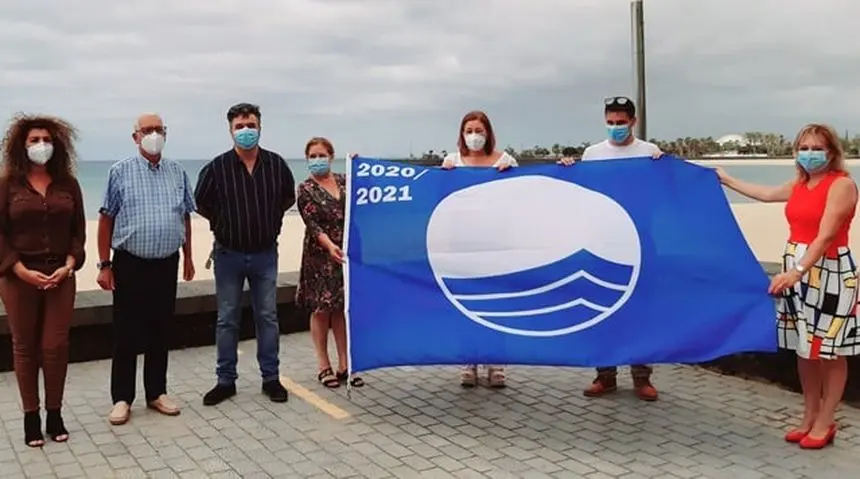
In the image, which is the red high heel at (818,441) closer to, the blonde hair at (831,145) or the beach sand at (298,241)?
the blonde hair at (831,145)

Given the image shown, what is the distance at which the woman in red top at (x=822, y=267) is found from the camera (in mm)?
4234

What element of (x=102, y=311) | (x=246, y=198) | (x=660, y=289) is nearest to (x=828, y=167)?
(x=660, y=289)

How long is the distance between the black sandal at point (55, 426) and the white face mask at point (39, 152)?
1417 millimetres

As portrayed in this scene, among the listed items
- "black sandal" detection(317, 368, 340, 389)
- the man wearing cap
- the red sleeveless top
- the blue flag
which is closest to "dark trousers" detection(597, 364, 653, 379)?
the man wearing cap

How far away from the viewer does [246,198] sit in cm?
524

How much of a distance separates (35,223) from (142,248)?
1.99ft

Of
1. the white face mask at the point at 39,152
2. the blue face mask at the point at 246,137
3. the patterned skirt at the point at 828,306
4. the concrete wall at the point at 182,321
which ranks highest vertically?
the blue face mask at the point at 246,137

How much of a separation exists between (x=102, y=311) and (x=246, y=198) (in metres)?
2.13

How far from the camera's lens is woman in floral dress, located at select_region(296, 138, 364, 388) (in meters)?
5.62

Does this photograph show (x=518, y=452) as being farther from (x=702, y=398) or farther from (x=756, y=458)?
(x=702, y=398)

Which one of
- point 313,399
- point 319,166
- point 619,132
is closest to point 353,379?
point 313,399

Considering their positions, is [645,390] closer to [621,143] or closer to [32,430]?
[621,143]

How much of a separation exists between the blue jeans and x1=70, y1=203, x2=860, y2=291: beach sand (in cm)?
571

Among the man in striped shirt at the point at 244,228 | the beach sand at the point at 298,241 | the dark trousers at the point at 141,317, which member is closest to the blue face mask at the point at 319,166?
the man in striped shirt at the point at 244,228
